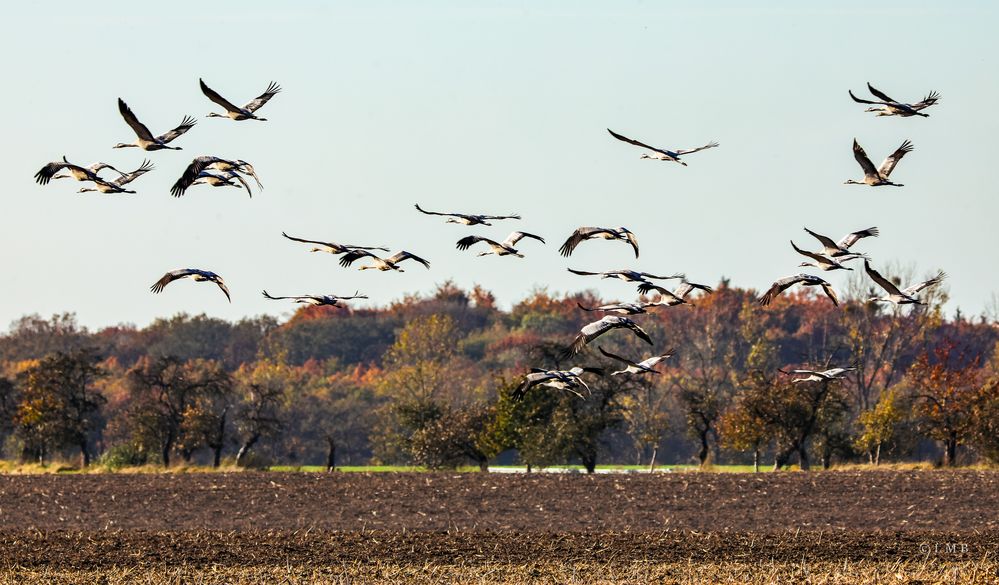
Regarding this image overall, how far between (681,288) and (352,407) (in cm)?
9321

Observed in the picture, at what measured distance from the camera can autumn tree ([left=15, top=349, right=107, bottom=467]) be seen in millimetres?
78000

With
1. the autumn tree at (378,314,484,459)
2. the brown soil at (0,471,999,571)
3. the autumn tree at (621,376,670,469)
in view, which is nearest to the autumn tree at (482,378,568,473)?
the brown soil at (0,471,999,571)

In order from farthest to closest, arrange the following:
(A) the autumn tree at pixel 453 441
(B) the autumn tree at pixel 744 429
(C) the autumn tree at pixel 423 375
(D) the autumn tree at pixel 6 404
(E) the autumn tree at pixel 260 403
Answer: (C) the autumn tree at pixel 423 375 < (D) the autumn tree at pixel 6 404 < (E) the autumn tree at pixel 260 403 < (A) the autumn tree at pixel 453 441 < (B) the autumn tree at pixel 744 429

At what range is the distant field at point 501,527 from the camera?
112 ft

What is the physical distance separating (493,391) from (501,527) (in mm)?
73412

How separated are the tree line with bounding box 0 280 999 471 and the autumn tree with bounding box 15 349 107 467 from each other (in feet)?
0.34

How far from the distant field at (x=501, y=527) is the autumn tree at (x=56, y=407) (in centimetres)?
1333

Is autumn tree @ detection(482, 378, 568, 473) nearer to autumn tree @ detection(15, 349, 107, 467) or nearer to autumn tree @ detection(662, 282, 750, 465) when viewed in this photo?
autumn tree @ detection(15, 349, 107, 467)

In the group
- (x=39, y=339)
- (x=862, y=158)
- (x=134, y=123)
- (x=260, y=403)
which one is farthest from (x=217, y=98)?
(x=39, y=339)

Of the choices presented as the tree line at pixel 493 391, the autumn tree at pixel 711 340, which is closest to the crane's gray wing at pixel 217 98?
the tree line at pixel 493 391

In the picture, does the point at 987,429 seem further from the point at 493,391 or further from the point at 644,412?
the point at 493,391

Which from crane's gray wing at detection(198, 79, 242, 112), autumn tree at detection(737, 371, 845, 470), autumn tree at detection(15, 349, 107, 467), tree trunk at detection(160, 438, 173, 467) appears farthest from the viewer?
autumn tree at detection(15, 349, 107, 467)

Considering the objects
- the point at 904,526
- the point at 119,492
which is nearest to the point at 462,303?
the point at 119,492

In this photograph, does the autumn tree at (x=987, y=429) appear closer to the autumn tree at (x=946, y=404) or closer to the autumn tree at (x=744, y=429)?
the autumn tree at (x=946, y=404)
